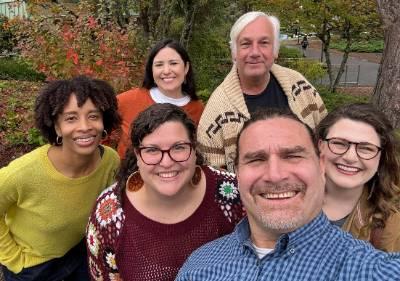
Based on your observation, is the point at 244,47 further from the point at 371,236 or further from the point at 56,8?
the point at 56,8

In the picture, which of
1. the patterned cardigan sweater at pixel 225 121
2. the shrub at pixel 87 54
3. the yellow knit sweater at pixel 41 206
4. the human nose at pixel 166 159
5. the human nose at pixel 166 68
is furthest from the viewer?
the shrub at pixel 87 54

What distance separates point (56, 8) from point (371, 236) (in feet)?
31.0

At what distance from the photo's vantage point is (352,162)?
2377 millimetres

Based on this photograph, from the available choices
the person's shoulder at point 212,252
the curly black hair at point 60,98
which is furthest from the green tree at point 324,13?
the person's shoulder at point 212,252

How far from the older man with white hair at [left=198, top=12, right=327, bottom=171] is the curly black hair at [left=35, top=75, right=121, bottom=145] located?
2.50 ft

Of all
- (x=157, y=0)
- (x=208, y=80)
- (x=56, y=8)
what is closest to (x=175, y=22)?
(x=157, y=0)

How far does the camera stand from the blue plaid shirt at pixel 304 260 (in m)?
1.79

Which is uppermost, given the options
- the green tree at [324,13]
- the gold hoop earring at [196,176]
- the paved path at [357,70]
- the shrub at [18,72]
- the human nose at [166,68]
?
the green tree at [324,13]

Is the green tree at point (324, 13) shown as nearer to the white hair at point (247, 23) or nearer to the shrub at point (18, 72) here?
the shrub at point (18, 72)

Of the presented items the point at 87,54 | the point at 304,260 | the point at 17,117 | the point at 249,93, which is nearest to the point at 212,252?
the point at 304,260

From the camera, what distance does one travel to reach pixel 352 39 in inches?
555

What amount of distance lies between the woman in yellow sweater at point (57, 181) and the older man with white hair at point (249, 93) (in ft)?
2.22

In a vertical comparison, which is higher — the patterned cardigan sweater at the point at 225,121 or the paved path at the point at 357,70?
the patterned cardigan sweater at the point at 225,121

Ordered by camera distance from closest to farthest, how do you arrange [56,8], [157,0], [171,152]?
1. [171,152]
2. [56,8]
3. [157,0]
